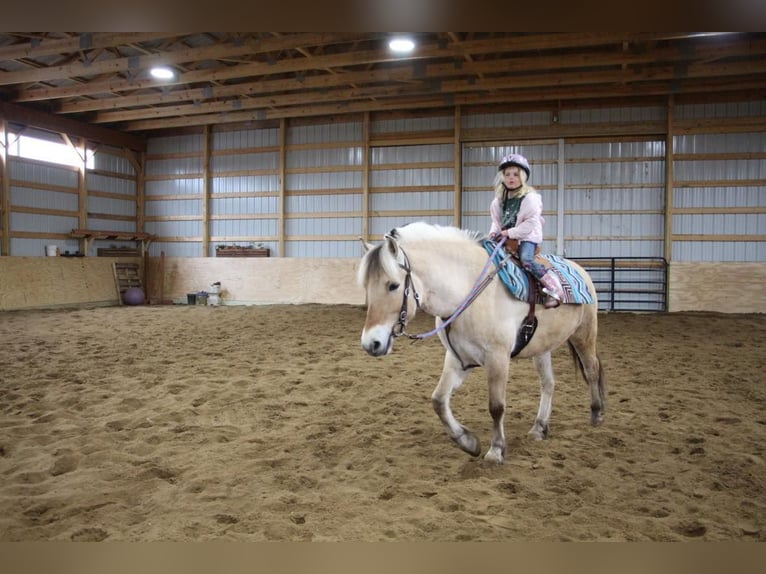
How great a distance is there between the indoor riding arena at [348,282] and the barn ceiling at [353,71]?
74 millimetres

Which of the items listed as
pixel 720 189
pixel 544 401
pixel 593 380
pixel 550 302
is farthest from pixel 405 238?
pixel 720 189

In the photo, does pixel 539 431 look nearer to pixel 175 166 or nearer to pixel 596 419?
pixel 596 419

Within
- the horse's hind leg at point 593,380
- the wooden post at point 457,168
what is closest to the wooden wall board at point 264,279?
the wooden post at point 457,168

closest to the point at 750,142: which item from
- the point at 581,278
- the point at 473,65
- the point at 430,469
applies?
the point at 473,65

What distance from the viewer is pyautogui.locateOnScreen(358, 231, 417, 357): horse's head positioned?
2.61 meters

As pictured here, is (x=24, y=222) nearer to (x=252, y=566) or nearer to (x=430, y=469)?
(x=430, y=469)

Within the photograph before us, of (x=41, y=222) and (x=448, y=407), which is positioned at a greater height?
(x=41, y=222)

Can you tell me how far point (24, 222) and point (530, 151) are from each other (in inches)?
533

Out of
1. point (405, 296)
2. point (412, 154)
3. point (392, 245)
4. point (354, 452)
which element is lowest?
point (354, 452)

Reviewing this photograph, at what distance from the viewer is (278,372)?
541 centimetres

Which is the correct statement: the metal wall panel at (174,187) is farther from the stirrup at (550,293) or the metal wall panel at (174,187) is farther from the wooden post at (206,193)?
the stirrup at (550,293)

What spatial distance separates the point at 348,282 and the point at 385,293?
1119 cm

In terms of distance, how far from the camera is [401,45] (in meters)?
9.12
